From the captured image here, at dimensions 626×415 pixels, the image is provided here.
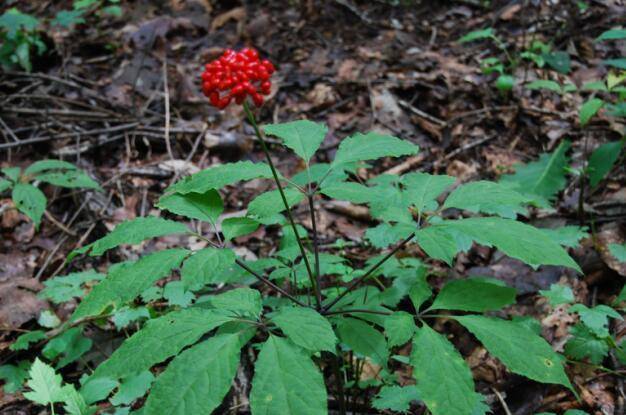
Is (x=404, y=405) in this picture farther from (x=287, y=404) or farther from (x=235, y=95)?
(x=235, y=95)

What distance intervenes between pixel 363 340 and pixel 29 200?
7.40 ft

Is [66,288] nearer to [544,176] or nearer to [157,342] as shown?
[157,342]

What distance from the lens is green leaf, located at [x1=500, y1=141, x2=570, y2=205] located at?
119 inches

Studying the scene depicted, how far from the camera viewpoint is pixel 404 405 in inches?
61.4

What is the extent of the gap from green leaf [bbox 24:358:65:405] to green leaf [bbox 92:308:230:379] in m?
0.69

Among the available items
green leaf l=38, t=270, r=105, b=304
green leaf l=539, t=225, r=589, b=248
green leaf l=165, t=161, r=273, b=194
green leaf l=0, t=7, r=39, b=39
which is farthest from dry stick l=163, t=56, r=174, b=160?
green leaf l=539, t=225, r=589, b=248

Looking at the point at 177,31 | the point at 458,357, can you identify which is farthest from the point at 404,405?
the point at 177,31

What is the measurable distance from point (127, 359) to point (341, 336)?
629mm

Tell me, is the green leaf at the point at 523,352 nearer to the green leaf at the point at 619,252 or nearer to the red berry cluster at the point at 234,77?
the red berry cluster at the point at 234,77

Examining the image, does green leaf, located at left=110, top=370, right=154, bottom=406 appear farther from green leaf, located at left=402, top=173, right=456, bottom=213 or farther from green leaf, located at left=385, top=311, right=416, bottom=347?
green leaf, located at left=402, top=173, right=456, bottom=213

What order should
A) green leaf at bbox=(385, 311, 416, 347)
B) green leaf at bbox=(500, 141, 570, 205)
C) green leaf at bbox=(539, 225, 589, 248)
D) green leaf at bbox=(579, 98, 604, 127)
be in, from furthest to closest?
green leaf at bbox=(500, 141, 570, 205), green leaf at bbox=(579, 98, 604, 127), green leaf at bbox=(539, 225, 589, 248), green leaf at bbox=(385, 311, 416, 347)

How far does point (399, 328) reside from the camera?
1.31 metres

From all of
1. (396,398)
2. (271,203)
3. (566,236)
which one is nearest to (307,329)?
(271,203)

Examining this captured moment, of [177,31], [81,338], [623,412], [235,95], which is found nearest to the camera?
[235,95]
